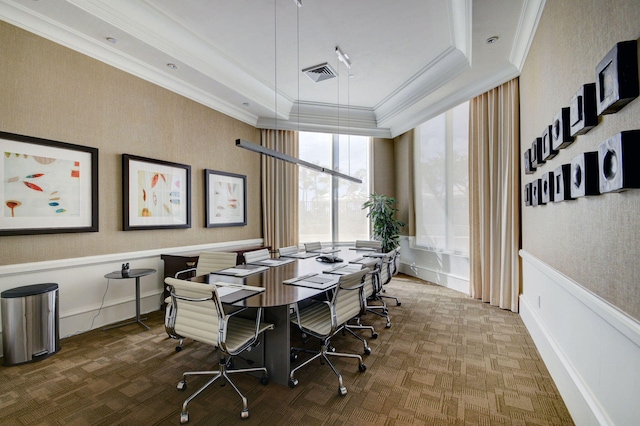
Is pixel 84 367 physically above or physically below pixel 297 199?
below

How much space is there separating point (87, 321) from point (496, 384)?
4.12 meters

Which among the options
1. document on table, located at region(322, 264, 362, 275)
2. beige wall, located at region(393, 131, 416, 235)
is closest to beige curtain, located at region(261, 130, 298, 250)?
beige wall, located at region(393, 131, 416, 235)

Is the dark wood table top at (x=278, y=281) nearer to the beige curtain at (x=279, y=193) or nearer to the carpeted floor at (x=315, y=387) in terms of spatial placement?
the carpeted floor at (x=315, y=387)

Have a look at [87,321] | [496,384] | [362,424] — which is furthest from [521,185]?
[87,321]

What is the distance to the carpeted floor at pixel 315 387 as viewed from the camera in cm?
195

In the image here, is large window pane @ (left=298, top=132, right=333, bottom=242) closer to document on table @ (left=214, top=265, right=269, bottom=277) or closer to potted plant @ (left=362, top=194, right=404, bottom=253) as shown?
potted plant @ (left=362, top=194, right=404, bottom=253)

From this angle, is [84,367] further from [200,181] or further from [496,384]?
[496,384]

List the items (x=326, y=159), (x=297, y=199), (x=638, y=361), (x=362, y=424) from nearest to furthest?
(x=638, y=361), (x=362, y=424), (x=297, y=199), (x=326, y=159)

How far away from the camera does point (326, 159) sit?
21.3ft

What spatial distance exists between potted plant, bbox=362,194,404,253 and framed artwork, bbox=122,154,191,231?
3494 millimetres

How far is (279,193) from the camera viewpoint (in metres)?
5.99

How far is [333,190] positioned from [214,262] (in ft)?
11.7

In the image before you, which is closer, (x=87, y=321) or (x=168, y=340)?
(x=168, y=340)

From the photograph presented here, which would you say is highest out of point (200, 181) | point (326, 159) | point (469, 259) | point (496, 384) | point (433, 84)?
point (433, 84)
